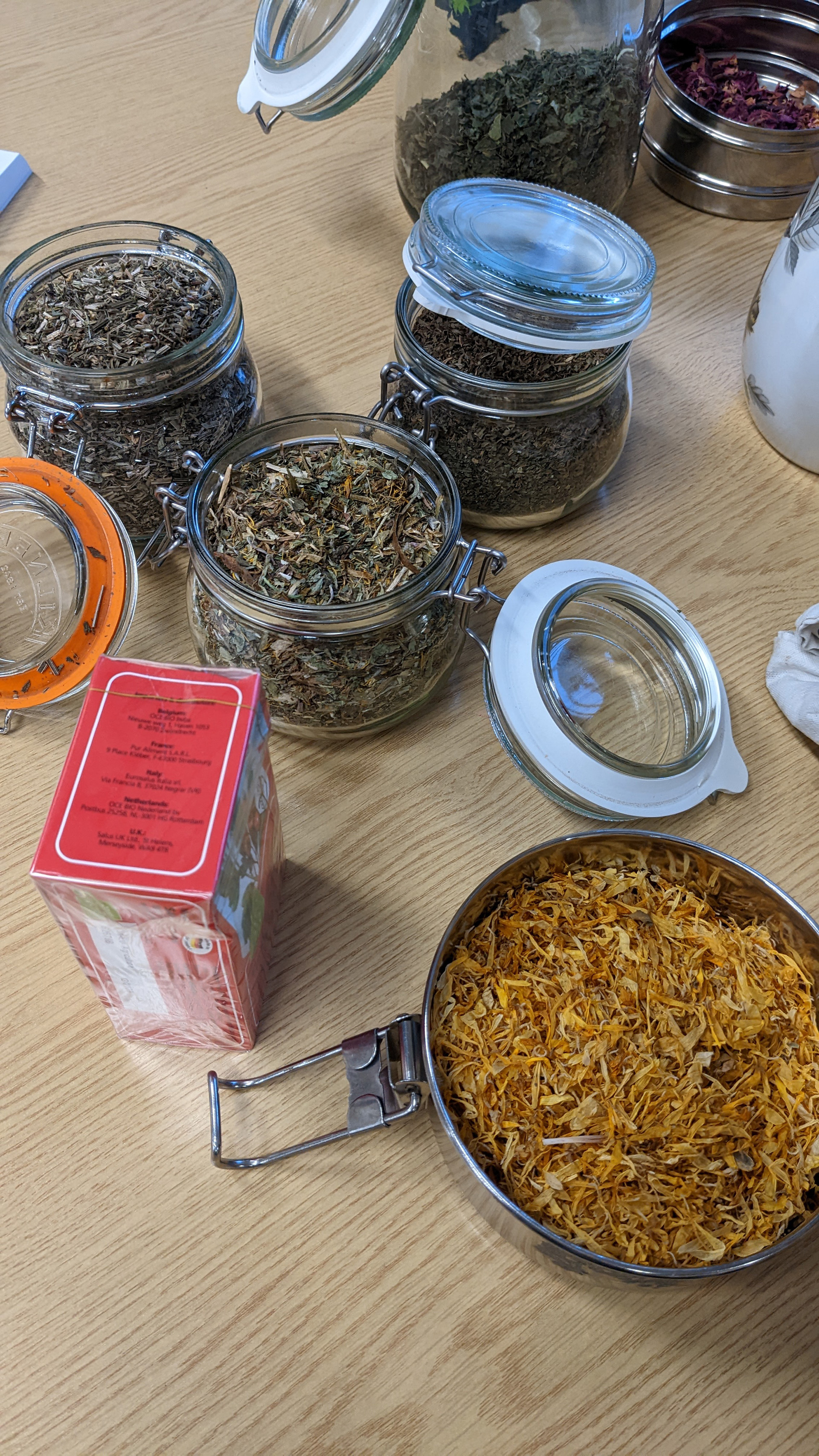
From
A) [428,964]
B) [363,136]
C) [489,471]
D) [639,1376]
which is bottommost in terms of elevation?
[639,1376]

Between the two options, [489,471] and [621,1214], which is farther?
[489,471]

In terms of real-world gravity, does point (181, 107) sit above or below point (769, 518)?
above

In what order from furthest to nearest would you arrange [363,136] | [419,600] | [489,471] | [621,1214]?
[363,136], [489,471], [419,600], [621,1214]

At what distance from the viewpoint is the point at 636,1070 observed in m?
0.53

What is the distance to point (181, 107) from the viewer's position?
1071 mm

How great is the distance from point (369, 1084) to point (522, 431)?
452 millimetres

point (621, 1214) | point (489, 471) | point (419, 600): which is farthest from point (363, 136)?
point (621, 1214)

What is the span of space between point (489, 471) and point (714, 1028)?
419mm

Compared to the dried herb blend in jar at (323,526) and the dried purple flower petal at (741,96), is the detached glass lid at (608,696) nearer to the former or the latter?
the dried herb blend in jar at (323,526)

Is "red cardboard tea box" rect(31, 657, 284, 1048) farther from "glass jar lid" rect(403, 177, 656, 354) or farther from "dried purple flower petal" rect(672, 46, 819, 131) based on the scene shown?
"dried purple flower petal" rect(672, 46, 819, 131)

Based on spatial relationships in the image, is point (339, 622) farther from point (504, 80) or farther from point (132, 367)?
point (504, 80)

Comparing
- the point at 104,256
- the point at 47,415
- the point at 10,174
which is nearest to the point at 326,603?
the point at 47,415

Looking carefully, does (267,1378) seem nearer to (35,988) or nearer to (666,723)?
(35,988)

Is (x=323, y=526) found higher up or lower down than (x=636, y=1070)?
higher up
